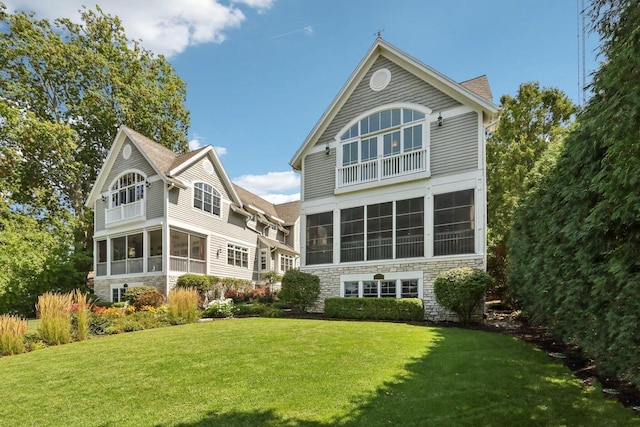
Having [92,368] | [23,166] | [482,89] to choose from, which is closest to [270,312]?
[92,368]

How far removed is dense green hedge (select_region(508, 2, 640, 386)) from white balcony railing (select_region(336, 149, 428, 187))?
742cm

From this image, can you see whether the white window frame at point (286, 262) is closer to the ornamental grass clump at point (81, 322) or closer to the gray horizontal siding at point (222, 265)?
the gray horizontal siding at point (222, 265)

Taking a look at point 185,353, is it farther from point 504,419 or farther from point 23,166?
point 23,166

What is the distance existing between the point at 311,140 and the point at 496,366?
43.2 ft

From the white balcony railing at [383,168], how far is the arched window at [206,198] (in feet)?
32.7

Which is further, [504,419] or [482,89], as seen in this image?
[482,89]

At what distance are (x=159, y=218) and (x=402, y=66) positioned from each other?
48.6 ft

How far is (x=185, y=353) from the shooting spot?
723 cm

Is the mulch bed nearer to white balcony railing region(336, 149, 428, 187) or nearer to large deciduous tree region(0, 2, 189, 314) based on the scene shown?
white balcony railing region(336, 149, 428, 187)

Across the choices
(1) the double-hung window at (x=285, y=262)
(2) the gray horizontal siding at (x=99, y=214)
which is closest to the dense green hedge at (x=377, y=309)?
(1) the double-hung window at (x=285, y=262)

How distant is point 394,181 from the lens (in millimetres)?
14742

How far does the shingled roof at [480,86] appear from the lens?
48.6 ft

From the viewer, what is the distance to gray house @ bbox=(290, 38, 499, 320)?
13.5 meters

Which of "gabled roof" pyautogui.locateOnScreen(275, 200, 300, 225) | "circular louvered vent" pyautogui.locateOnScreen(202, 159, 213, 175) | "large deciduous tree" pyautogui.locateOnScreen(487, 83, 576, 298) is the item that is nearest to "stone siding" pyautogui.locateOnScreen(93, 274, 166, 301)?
"circular louvered vent" pyautogui.locateOnScreen(202, 159, 213, 175)
